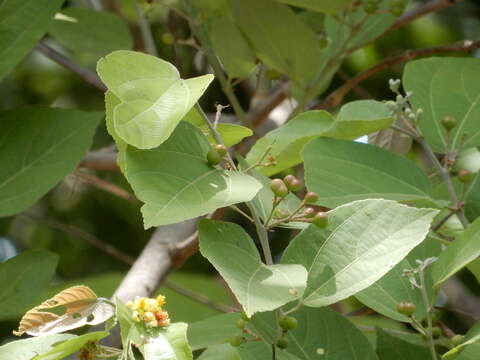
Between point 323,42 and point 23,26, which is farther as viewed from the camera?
point 323,42

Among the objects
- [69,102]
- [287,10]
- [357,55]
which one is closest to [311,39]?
[287,10]

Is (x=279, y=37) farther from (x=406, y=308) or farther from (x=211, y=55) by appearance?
(x=406, y=308)

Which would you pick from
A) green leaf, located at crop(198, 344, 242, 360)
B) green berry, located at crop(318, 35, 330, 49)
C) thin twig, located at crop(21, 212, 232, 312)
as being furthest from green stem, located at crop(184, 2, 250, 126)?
green leaf, located at crop(198, 344, 242, 360)

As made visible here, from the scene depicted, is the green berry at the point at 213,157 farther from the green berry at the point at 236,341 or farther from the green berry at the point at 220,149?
the green berry at the point at 236,341

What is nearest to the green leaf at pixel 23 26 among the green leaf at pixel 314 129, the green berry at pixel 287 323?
the green leaf at pixel 314 129

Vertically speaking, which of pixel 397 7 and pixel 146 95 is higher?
pixel 146 95

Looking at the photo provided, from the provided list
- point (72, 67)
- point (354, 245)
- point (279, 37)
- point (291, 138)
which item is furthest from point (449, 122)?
point (72, 67)
